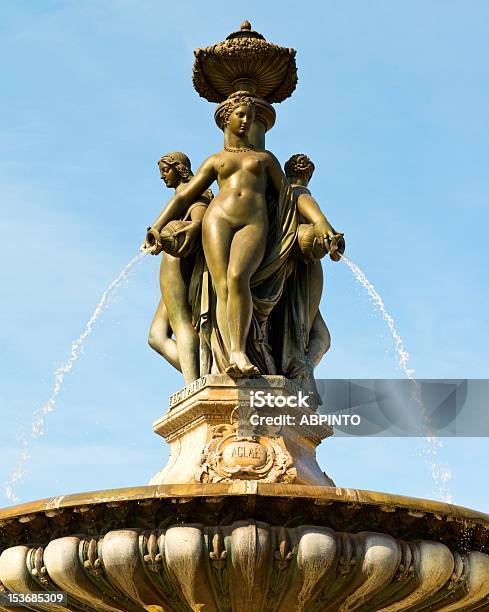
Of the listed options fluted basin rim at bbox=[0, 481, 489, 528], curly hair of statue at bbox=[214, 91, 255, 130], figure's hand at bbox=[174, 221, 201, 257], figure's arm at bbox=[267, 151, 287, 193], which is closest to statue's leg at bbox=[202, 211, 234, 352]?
figure's hand at bbox=[174, 221, 201, 257]

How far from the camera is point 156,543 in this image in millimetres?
11289

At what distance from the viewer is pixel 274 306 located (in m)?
14.1

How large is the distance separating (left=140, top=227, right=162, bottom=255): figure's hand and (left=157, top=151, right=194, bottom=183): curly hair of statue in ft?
4.21

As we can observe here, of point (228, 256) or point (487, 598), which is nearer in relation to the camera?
point (487, 598)

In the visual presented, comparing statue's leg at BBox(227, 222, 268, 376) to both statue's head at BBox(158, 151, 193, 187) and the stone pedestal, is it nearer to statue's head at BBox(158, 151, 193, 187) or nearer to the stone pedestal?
the stone pedestal

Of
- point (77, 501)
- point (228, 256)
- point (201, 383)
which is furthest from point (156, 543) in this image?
point (228, 256)

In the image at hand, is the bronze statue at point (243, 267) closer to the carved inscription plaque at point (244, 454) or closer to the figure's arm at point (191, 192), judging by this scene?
the figure's arm at point (191, 192)

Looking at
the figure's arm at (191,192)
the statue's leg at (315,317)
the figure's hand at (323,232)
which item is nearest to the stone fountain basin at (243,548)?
the statue's leg at (315,317)

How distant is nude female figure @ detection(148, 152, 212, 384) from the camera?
14180 millimetres

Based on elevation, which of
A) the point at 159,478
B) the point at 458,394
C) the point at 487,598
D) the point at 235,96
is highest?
the point at 235,96

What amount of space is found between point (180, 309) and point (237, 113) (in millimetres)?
2100

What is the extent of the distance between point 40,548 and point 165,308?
142 inches

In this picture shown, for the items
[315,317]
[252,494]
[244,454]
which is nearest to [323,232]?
[315,317]

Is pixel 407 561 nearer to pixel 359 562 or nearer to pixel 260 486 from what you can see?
pixel 359 562
